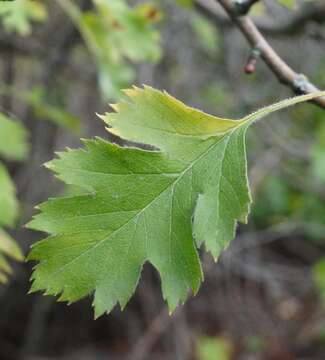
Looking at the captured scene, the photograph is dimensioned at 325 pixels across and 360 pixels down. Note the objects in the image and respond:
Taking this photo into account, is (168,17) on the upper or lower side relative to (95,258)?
lower

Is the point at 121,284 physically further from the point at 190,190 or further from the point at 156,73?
the point at 156,73

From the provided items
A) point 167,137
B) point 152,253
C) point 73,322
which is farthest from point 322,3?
point 73,322

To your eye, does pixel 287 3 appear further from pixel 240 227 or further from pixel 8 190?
pixel 240 227

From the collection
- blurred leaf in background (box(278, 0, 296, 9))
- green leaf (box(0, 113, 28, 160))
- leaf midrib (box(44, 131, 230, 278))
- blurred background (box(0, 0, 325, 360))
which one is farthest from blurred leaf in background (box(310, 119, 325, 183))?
leaf midrib (box(44, 131, 230, 278))

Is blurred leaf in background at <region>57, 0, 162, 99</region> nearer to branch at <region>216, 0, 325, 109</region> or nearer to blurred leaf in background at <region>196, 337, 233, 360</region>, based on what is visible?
branch at <region>216, 0, 325, 109</region>

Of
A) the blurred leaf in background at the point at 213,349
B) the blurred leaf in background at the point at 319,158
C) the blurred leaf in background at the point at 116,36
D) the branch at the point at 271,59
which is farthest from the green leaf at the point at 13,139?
the blurred leaf in background at the point at 213,349

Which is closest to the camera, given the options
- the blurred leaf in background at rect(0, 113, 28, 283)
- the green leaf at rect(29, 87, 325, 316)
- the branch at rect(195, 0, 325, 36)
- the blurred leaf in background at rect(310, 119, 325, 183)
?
the green leaf at rect(29, 87, 325, 316)

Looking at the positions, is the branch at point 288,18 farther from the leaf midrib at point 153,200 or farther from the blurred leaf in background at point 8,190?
the leaf midrib at point 153,200
